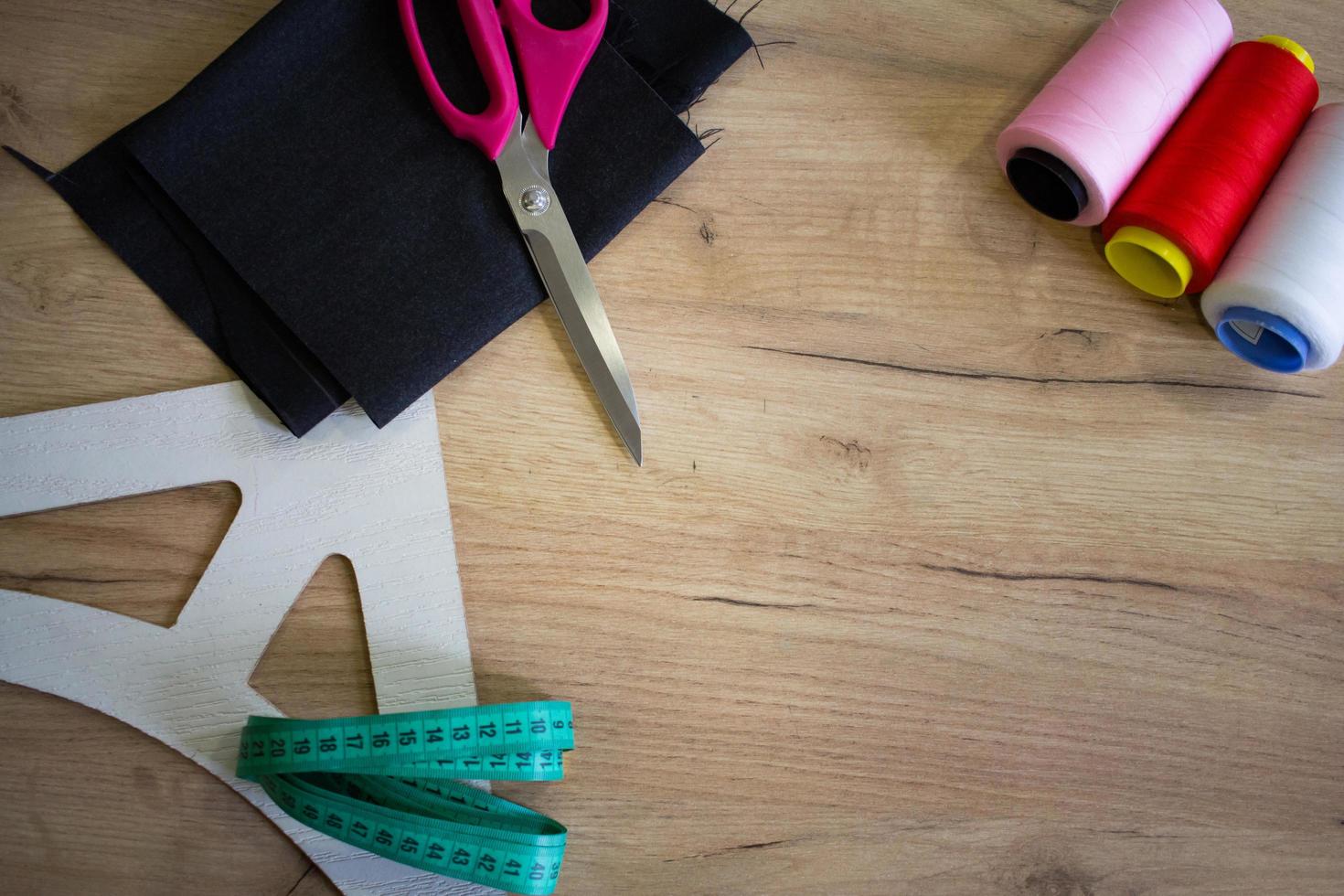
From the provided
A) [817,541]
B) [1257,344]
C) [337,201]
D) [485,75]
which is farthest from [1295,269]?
[337,201]

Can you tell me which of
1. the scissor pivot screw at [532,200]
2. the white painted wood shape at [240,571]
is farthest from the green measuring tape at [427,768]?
the scissor pivot screw at [532,200]

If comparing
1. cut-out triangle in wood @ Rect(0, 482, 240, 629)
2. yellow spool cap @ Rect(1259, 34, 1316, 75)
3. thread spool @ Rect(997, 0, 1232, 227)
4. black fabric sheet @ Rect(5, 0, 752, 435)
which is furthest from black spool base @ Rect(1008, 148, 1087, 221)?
cut-out triangle in wood @ Rect(0, 482, 240, 629)

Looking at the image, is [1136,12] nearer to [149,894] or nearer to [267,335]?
[267,335]

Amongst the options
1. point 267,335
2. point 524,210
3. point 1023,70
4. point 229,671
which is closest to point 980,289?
point 1023,70

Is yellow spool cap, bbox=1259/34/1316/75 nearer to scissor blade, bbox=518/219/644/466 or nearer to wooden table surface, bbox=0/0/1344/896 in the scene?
wooden table surface, bbox=0/0/1344/896

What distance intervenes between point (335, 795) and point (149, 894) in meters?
0.21

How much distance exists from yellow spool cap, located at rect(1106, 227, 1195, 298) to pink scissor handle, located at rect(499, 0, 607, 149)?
0.57m

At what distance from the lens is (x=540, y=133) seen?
0.99 meters

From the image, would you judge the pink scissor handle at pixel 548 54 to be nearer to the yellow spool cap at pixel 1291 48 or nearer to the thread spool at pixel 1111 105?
the thread spool at pixel 1111 105

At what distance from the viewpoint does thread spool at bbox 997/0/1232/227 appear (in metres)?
1.01

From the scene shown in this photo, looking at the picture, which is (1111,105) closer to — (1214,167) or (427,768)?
(1214,167)

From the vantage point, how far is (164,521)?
38.8 inches

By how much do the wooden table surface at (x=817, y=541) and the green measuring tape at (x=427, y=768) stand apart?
61 mm

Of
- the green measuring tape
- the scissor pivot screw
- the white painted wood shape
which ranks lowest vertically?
the green measuring tape
